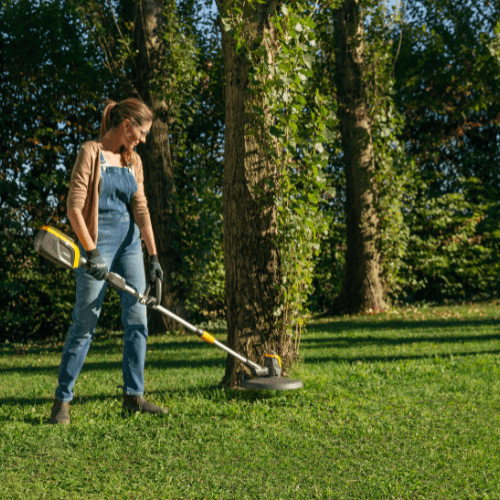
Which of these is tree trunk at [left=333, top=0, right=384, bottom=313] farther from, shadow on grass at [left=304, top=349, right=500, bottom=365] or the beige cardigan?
the beige cardigan

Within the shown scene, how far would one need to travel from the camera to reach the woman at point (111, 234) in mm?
3686

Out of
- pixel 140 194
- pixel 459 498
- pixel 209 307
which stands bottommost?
pixel 459 498

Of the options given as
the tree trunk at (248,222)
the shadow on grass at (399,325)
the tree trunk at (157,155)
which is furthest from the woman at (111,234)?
the tree trunk at (157,155)

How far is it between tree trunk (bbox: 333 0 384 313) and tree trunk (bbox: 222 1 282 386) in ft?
17.4

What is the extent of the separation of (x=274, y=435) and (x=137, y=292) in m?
1.28

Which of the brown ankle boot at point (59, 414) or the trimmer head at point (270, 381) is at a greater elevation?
the trimmer head at point (270, 381)

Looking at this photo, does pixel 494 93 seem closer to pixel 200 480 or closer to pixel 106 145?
pixel 106 145

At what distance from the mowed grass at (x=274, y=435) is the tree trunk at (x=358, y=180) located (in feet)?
12.2

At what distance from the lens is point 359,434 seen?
11.7 feet

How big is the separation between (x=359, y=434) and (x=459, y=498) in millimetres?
920

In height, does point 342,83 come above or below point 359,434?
above

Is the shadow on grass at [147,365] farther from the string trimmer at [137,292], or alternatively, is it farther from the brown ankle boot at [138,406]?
the brown ankle boot at [138,406]

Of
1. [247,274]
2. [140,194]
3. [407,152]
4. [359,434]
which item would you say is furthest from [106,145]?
[407,152]

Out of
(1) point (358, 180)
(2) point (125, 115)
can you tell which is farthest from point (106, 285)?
(1) point (358, 180)
